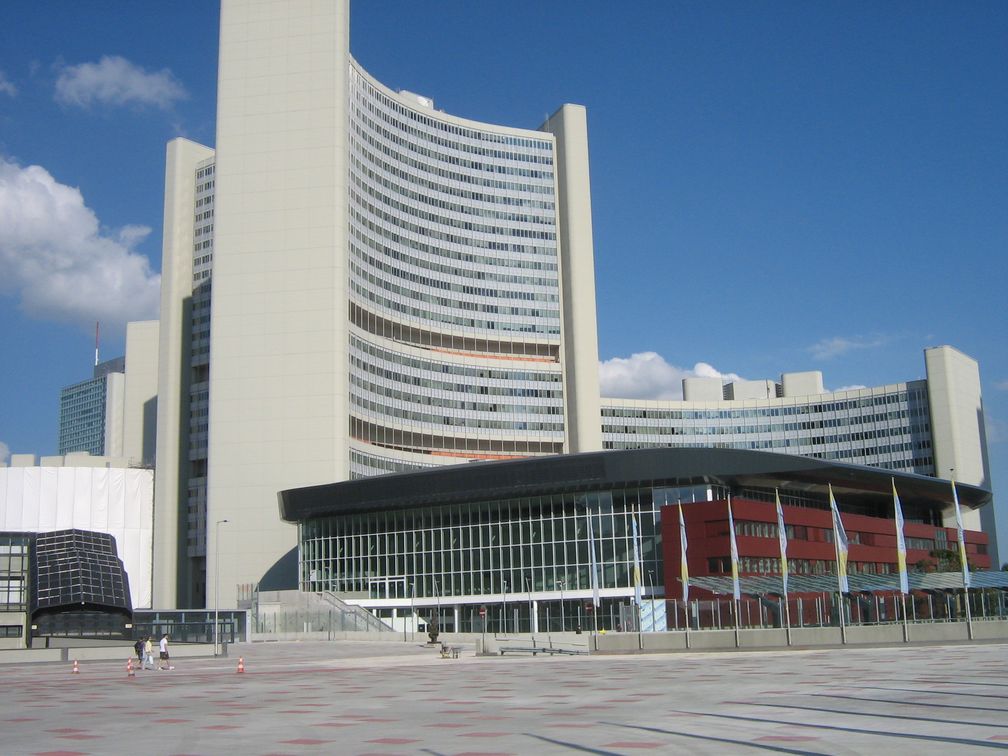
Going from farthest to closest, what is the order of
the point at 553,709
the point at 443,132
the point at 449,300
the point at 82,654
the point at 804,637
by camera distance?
the point at 443,132
the point at 449,300
the point at 82,654
the point at 804,637
the point at 553,709

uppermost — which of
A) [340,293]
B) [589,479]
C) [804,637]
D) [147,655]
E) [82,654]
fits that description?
[340,293]

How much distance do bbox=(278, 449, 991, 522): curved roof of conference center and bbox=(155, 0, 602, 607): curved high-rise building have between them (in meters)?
16.5

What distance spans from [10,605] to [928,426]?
5863 inches

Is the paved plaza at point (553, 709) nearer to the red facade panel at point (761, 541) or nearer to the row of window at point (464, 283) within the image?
the red facade panel at point (761, 541)

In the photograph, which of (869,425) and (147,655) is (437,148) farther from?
(147,655)

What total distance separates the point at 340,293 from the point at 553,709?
352 ft

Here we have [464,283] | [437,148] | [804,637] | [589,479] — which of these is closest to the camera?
[804,637]

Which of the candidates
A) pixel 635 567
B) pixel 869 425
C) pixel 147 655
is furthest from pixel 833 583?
pixel 869 425

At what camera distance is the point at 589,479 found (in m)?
94.1

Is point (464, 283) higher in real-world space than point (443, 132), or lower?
lower

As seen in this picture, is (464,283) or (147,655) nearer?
(147,655)

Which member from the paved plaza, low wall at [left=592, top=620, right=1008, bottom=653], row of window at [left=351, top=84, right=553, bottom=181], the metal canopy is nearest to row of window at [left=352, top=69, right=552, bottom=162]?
row of window at [left=351, top=84, right=553, bottom=181]

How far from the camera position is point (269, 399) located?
414 feet

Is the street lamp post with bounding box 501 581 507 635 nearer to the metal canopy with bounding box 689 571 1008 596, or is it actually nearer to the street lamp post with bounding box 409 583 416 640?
the street lamp post with bounding box 409 583 416 640
